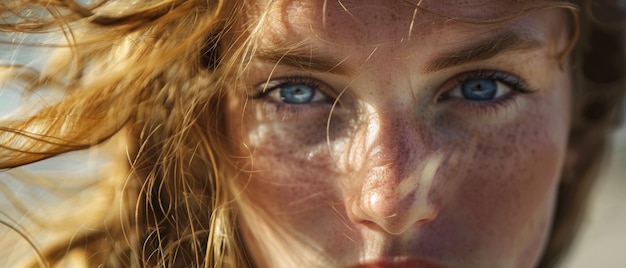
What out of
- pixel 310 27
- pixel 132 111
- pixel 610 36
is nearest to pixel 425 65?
pixel 310 27

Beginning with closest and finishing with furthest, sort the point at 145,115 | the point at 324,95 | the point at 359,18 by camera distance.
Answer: the point at 359,18 → the point at 324,95 → the point at 145,115

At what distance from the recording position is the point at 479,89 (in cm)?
152

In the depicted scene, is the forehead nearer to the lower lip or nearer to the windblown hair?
the windblown hair

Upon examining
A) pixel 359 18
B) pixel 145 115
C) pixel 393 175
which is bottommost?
pixel 393 175

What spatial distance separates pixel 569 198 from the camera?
2076 mm

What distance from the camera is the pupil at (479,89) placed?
151 centimetres

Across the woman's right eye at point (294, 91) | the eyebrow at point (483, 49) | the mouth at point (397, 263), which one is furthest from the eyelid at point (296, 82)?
the mouth at point (397, 263)

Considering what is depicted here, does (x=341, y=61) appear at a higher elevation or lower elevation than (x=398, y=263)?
higher

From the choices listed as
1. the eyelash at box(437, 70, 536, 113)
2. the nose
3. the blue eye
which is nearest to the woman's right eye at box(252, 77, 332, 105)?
the blue eye

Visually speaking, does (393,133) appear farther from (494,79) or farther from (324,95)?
(494,79)

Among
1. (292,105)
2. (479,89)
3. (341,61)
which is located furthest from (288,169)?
(479,89)

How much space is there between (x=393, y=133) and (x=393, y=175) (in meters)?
0.07

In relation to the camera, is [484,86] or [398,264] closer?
[398,264]

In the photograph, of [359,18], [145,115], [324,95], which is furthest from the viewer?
[145,115]
